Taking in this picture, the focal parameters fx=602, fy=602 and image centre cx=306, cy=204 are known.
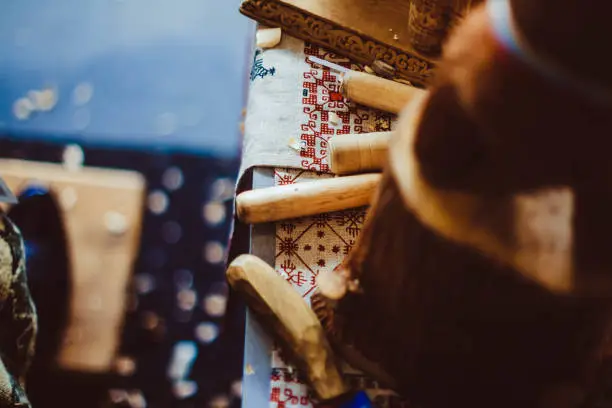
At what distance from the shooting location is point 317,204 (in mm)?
968

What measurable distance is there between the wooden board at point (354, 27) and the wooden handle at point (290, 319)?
18.7 inches

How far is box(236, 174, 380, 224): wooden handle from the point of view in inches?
37.6

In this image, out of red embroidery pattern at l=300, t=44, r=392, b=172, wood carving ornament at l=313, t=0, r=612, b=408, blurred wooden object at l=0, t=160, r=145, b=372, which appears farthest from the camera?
blurred wooden object at l=0, t=160, r=145, b=372

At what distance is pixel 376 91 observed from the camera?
109 cm

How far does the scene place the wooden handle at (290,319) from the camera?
839mm

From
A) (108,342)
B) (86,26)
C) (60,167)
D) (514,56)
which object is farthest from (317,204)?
(86,26)

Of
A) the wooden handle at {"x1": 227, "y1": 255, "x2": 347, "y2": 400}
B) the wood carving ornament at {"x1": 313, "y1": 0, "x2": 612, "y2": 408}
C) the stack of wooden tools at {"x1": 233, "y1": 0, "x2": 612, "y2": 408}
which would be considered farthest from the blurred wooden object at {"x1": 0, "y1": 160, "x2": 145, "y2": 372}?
the wood carving ornament at {"x1": 313, "y1": 0, "x2": 612, "y2": 408}

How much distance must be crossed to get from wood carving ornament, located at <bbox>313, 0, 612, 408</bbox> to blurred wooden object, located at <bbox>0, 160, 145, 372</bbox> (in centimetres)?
90

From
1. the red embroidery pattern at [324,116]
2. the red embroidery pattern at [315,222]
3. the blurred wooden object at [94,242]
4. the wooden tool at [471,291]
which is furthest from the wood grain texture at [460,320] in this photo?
the blurred wooden object at [94,242]

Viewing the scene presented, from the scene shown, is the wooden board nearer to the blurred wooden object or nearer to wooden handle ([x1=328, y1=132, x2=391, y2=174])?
wooden handle ([x1=328, y1=132, x2=391, y2=174])

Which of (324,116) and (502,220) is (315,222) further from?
(502,220)

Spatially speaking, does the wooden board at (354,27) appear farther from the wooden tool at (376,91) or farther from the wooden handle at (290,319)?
the wooden handle at (290,319)

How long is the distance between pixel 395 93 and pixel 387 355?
502 millimetres

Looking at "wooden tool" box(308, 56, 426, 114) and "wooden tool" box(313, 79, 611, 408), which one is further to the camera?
"wooden tool" box(308, 56, 426, 114)
